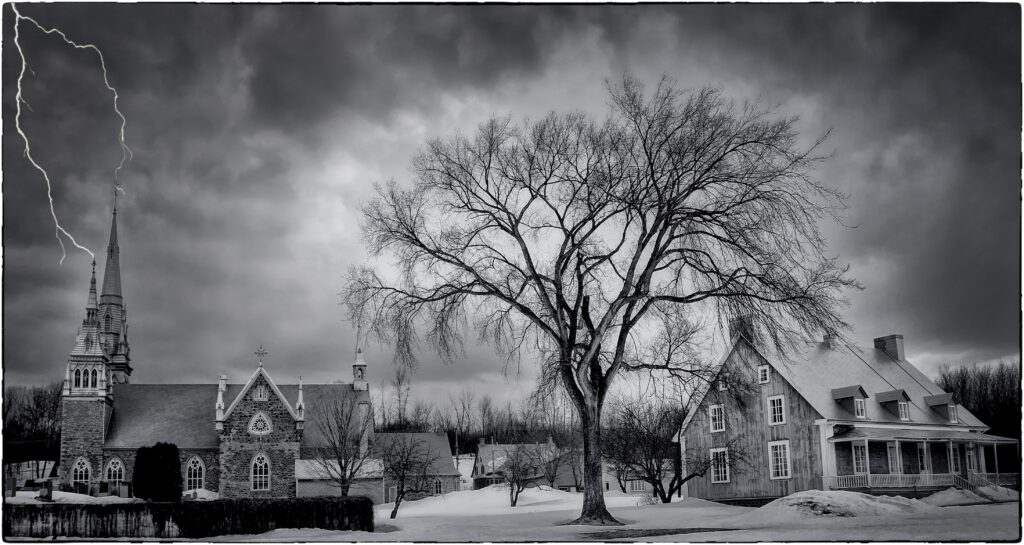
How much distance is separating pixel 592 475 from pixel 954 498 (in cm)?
1019

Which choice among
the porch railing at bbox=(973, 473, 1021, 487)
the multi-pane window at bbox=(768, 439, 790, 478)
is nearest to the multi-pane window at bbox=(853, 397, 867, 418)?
the multi-pane window at bbox=(768, 439, 790, 478)

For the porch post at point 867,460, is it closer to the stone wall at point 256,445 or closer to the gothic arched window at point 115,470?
the stone wall at point 256,445

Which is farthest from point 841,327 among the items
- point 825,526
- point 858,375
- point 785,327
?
point 858,375

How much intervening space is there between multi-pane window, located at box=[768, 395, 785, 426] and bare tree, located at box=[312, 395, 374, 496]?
13.7 meters

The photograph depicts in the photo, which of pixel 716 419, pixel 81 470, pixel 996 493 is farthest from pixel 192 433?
pixel 996 493

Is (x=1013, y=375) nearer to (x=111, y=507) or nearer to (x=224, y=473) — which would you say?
(x=111, y=507)

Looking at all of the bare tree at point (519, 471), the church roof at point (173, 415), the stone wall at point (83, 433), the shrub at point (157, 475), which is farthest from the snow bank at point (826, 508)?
the stone wall at point (83, 433)

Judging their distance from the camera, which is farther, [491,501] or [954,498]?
[491,501]

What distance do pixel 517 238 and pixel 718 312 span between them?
164 inches

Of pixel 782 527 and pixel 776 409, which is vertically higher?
pixel 776 409

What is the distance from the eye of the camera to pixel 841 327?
17.2m

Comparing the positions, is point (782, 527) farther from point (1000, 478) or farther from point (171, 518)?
point (1000, 478)

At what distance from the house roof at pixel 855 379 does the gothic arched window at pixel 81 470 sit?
26.4 meters

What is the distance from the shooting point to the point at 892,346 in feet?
102
